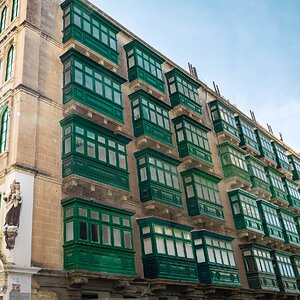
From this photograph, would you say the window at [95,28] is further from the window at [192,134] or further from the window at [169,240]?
the window at [169,240]

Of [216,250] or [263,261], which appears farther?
[263,261]

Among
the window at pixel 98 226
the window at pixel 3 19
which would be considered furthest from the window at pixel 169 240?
the window at pixel 3 19

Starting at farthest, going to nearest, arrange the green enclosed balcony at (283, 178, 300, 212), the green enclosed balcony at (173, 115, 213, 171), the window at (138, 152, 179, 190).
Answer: the green enclosed balcony at (283, 178, 300, 212) < the green enclosed balcony at (173, 115, 213, 171) < the window at (138, 152, 179, 190)

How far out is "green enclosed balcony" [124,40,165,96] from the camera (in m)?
26.1

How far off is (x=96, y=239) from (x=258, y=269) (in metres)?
14.9

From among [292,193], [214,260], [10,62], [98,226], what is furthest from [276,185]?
[10,62]

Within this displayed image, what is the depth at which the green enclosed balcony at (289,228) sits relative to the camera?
34438 millimetres

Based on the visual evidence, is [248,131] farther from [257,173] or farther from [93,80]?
[93,80]

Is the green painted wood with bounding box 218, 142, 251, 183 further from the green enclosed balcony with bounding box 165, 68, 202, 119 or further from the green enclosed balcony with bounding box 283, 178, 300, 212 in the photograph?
the green enclosed balcony with bounding box 283, 178, 300, 212

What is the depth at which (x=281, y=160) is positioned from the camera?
40.9 metres

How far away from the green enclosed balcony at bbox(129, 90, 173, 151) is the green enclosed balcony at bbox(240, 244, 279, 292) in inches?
391

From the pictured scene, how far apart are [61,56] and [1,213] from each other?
30.8 feet

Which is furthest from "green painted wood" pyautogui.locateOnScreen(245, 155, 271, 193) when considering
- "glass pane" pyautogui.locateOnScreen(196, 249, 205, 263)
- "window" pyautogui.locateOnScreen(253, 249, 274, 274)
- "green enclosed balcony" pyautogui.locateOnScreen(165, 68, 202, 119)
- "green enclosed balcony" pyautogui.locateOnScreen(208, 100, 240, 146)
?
"glass pane" pyautogui.locateOnScreen(196, 249, 205, 263)

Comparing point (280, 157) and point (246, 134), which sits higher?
point (246, 134)
